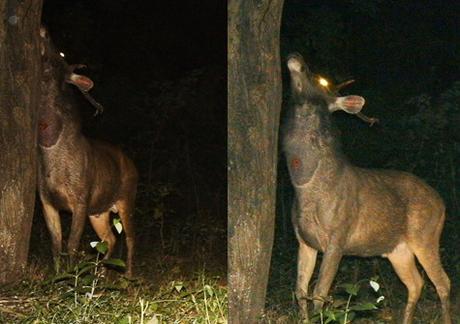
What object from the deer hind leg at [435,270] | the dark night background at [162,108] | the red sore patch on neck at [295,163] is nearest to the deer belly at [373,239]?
the deer hind leg at [435,270]

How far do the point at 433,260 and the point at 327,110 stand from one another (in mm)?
1941

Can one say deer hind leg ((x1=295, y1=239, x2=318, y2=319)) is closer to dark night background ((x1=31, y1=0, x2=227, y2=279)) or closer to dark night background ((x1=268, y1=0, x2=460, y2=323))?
dark night background ((x1=268, y1=0, x2=460, y2=323))

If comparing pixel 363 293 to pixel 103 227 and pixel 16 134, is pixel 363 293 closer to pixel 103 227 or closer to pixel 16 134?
pixel 103 227

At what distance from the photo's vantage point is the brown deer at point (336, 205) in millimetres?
10281

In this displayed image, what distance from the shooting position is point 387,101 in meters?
16.5

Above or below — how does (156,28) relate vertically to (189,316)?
above

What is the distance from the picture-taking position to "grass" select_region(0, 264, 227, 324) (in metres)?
8.44

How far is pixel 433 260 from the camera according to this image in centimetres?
1120

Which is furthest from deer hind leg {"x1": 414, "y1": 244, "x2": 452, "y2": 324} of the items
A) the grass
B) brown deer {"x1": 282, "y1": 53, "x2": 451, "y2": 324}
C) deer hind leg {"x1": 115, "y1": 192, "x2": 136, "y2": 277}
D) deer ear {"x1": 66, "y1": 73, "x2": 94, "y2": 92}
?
deer hind leg {"x1": 115, "y1": 192, "x2": 136, "y2": 277}

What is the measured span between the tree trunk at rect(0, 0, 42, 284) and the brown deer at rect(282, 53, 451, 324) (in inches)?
94.2

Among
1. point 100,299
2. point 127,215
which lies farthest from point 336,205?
point 127,215

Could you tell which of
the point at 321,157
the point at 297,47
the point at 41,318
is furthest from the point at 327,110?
the point at 297,47

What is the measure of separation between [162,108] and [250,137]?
1173 cm

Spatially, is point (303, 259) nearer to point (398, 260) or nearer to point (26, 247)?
point (398, 260)
